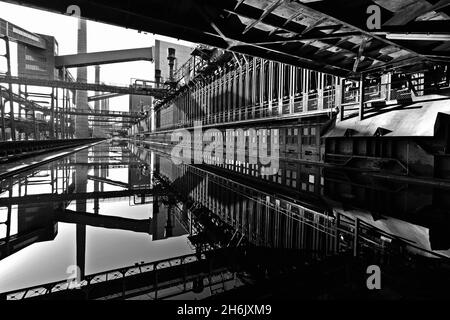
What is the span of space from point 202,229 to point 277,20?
684 centimetres

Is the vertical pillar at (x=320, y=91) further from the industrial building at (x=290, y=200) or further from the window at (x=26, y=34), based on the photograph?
the window at (x=26, y=34)

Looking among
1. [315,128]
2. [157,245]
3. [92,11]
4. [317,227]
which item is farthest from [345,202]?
[315,128]

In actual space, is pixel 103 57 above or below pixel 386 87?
above

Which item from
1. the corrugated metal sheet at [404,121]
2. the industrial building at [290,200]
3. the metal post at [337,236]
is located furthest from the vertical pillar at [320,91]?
the metal post at [337,236]

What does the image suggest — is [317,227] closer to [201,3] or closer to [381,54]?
[201,3]

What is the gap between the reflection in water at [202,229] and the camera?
306 cm

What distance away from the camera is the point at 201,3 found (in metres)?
6.83

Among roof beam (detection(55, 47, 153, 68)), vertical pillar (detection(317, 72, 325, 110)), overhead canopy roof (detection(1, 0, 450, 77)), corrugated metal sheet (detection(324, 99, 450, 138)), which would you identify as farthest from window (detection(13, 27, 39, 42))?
corrugated metal sheet (detection(324, 99, 450, 138))

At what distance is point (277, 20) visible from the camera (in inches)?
306

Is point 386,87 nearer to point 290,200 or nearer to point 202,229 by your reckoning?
point 290,200

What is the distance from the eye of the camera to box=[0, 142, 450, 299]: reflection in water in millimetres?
3057

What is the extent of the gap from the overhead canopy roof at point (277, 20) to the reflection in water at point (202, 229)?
15.3 ft

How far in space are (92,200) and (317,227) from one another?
19.3ft

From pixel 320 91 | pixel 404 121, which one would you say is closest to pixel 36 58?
pixel 320 91
